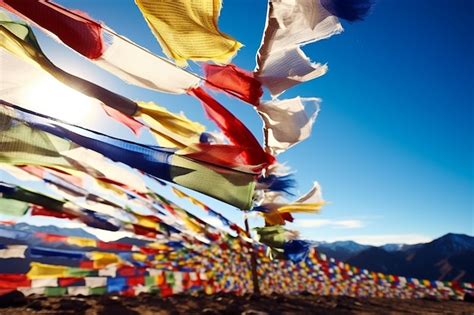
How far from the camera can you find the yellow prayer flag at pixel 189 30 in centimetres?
220

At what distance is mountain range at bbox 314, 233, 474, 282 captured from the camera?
25.7 metres

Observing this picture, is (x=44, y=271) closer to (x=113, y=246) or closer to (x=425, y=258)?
(x=113, y=246)

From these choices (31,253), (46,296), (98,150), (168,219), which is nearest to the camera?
(98,150)

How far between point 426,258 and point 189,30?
30314mm

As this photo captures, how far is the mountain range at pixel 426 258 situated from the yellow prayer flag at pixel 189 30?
27.8 m

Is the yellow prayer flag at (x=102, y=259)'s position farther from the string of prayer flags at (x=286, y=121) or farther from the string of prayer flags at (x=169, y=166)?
the string of prayer flags at (x=286, y=121)

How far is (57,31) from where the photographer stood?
2361 millimetres

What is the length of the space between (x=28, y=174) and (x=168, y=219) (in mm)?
2305

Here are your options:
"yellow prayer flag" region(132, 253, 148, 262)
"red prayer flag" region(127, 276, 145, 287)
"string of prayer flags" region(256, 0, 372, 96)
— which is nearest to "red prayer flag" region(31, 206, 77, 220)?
"string of prayer flags" region(256, 0, 372, 96)

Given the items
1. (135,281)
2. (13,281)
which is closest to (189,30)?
(13,281)

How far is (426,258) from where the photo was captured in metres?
27.7

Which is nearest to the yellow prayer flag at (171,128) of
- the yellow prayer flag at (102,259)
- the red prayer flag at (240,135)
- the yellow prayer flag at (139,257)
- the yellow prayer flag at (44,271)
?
the red prayer flag at (240,135)

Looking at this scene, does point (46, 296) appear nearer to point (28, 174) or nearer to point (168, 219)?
point (168, 219)

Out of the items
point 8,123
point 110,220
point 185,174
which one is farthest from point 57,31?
point 110,220
